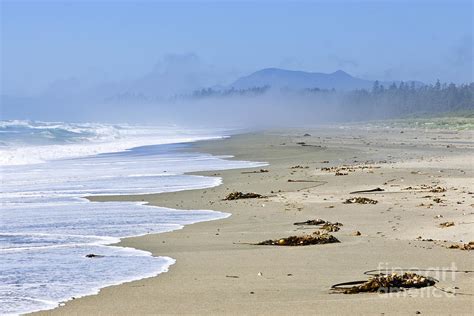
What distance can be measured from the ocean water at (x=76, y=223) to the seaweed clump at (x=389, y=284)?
7.51 ft

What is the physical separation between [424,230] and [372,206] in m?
2.93

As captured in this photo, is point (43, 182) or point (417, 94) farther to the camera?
point (417, 94)

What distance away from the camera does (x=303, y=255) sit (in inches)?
360

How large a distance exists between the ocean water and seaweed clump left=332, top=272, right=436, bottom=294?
7.51ft

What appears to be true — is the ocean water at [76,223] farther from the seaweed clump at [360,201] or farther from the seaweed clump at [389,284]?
the seaweed clump at [360,201]

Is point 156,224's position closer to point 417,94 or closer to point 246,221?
point 246,221

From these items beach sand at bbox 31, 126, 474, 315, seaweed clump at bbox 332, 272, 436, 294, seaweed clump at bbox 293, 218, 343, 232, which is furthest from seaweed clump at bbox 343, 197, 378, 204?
seaweed clump at bbox 332, 272, 436, 294

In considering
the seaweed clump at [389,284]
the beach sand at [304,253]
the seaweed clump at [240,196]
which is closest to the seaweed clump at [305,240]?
the beach sand at [304,253]

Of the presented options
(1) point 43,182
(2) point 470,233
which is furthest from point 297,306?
(1) point 43,182

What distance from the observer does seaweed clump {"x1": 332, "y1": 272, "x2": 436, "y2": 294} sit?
7048mm

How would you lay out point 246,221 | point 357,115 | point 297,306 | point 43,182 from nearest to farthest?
point 297,306 → point 246,221 → point 43,182 → point 357,115

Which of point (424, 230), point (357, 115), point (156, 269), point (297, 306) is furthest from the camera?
point (357, 115)

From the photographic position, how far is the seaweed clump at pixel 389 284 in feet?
23.1

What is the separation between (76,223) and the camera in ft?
42.0
